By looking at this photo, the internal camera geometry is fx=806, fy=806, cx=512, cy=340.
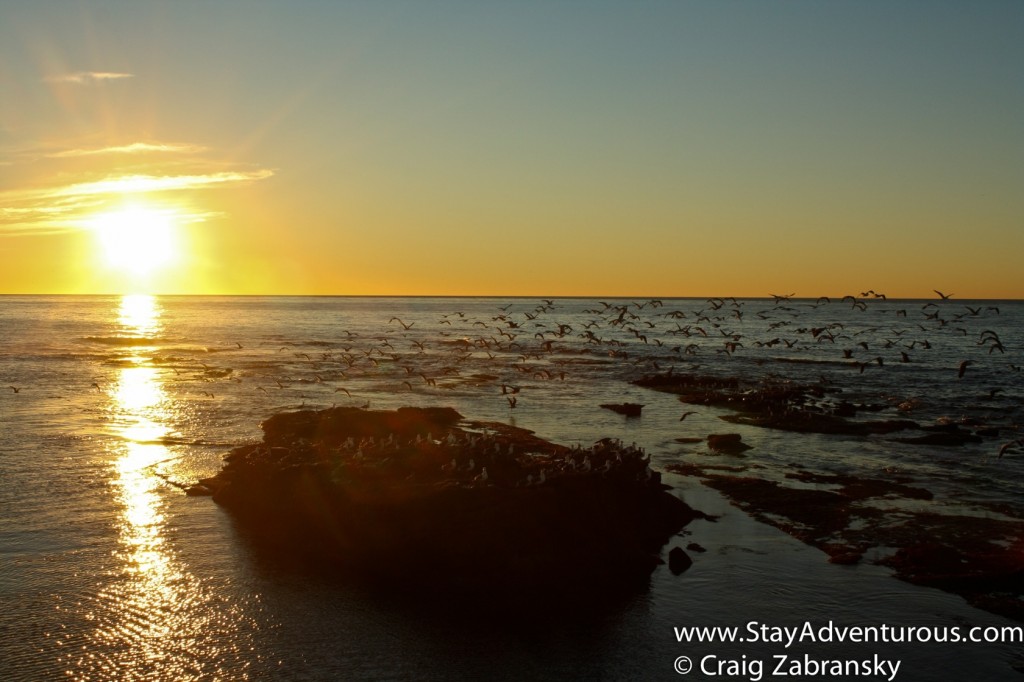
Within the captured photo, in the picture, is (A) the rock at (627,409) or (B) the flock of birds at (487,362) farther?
(B) the flock of birds at (487,362)

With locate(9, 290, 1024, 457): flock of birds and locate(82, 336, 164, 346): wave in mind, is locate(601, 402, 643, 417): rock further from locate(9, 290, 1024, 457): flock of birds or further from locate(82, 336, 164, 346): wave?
locate(82, 336, 164, 346): wave

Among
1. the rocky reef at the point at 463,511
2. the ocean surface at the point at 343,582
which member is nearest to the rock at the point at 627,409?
the ocean surface at the point at 343,582

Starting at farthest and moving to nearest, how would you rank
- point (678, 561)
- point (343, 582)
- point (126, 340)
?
point (126, 340), point (678, 561), point (343, 582)

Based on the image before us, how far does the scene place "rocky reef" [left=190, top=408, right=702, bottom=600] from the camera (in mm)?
15086

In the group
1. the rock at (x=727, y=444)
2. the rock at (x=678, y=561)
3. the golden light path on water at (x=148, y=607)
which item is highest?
the rock at (x=727, y=444)

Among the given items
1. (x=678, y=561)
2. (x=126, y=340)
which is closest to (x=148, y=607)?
(x=678, y=561)

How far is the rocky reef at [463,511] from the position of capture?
15086mm

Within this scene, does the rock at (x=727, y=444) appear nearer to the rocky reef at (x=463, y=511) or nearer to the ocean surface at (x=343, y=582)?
the ocean surface at (x=343, y=582)

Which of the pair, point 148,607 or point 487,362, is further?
point 487,362

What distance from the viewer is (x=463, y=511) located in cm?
1571

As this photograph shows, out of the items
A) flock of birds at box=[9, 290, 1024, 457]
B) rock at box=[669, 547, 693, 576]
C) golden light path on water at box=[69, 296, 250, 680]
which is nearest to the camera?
golden light path on water at box=[69, 296, 250, 680]

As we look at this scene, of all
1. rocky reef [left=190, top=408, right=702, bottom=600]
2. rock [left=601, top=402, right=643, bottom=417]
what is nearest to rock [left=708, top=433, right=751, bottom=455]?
rock [left=601, top=402, right=643, bottom=417]

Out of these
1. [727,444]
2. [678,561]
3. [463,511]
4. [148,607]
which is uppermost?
[727,444]

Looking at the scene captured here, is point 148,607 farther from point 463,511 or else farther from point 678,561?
point 678,561
